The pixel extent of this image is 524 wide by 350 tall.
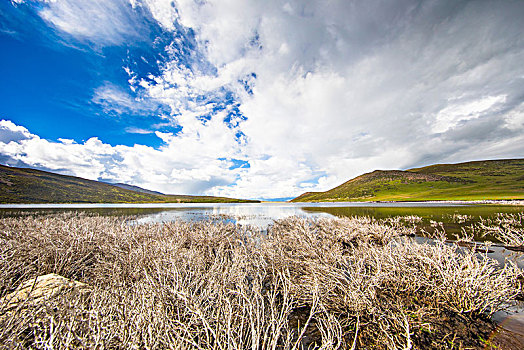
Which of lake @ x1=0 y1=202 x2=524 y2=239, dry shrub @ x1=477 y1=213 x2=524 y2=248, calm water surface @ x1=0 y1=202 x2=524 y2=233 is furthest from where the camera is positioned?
calm water surface @ x1=0 y1=202 x2=524 y2=233

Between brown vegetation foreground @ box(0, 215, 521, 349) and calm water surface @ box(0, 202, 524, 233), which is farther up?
Result: calm water surface @ box(0, 202, 524, 233)

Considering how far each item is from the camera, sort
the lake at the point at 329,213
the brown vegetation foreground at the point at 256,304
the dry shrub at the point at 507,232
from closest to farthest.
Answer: the brown vegetation foreground at the point at 256,304 < the dry shrub at the point at 507,232 < the lake at the point at 329,213

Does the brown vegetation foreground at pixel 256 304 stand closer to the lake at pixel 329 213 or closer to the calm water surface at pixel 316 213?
the calm water surface at pixel 316 213

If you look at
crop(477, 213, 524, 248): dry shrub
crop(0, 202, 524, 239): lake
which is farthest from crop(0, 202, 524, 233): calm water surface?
crop(477, 213, 524, 248): dry shrub

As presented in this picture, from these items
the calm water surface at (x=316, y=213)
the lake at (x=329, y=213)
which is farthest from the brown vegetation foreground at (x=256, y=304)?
the lake at (x=329, y=213)

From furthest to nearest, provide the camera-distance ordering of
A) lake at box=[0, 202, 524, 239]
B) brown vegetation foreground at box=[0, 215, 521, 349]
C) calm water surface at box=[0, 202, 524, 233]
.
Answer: calm water surface at box=[0, 202, 524, 233]
lake at box=[0, 202, 524, 239]
brown vegetation foreground at box=[0, 215, 521, 349]

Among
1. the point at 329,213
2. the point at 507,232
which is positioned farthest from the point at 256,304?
the point at 329,213

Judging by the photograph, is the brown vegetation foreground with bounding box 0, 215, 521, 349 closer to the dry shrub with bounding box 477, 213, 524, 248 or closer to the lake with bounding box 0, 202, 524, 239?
the dry shrub with bounding box 477, 213, 524, 248

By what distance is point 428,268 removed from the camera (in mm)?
5703

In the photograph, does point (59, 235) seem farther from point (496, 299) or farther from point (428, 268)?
point (496, 299)

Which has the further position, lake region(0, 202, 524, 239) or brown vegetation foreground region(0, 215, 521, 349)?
lake region(0, 202, 524, 239)

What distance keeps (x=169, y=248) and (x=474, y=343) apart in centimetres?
841

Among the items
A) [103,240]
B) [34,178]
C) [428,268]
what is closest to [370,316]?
[428,268]

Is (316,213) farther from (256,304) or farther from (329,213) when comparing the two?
(256,304)
